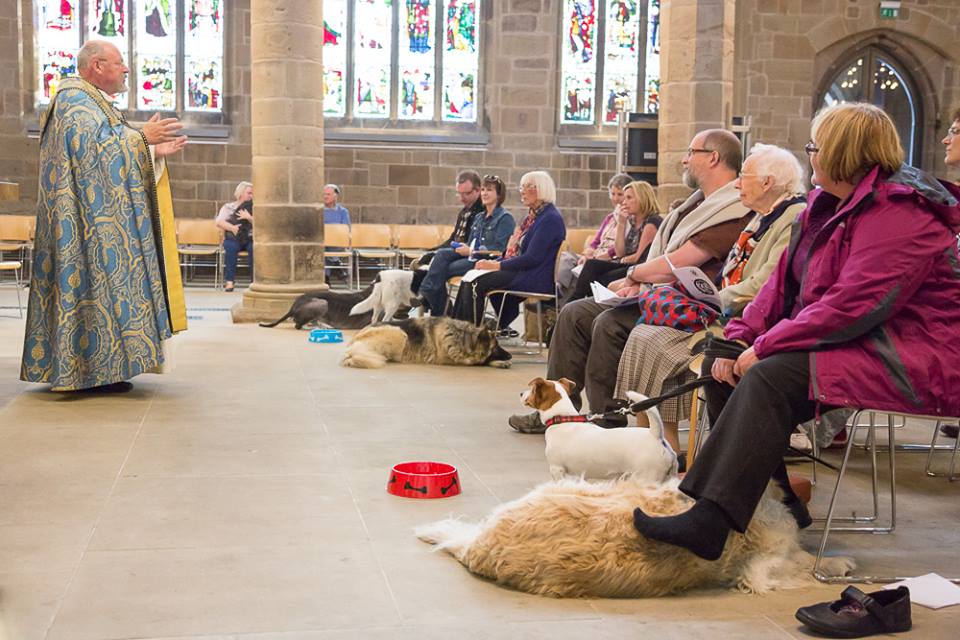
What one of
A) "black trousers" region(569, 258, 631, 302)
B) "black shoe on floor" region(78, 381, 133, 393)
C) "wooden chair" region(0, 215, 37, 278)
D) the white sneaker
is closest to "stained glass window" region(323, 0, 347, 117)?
"wooden chair" region(0, 215, 37, 278)

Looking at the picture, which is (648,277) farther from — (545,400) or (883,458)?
(883,458)

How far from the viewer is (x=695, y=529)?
2.90 m

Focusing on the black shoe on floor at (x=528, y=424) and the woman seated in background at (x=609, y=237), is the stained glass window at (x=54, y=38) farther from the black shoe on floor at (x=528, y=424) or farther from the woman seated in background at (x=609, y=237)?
the black shoe on floor at (x=528, y=424)

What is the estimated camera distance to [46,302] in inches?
222

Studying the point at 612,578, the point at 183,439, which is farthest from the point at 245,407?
the point at 612,578

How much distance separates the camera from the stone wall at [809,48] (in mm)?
15422

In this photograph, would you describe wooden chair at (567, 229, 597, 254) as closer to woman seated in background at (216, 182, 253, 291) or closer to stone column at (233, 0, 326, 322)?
woman seated in background at (216, 182, 253, 291)

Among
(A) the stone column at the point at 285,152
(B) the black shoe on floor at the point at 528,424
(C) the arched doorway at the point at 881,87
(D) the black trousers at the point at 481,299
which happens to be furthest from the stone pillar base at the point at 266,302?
(C) the arched doorway at the point at 881,87

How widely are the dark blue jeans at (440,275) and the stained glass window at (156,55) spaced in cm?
782

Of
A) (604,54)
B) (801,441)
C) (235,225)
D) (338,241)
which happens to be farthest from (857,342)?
(604,54)

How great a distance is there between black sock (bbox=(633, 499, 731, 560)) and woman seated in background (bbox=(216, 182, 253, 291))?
449 inches

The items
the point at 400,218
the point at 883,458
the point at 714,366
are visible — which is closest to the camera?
the point at 714,366

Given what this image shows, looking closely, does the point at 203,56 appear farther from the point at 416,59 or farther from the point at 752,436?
the point at 752,436

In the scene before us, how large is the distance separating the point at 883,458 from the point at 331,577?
8.98ft
